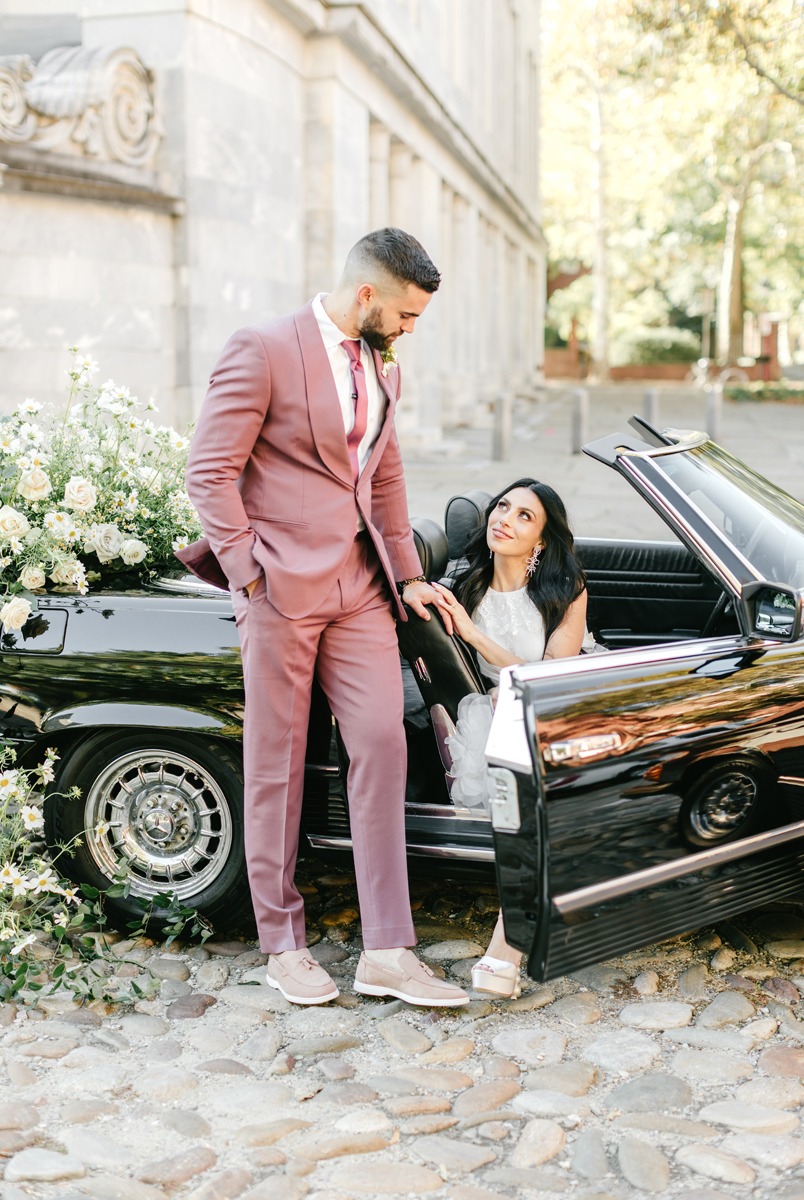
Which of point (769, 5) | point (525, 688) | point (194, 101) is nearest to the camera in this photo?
point (525, 688)

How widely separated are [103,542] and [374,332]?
3.69 feet

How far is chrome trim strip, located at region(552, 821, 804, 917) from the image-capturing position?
2.95 m

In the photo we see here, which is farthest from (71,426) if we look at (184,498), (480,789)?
(480,789)

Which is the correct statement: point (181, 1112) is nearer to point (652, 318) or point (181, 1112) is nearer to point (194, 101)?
point (194, 101)

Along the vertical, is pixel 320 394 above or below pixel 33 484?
above

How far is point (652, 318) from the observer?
60219 millimetres

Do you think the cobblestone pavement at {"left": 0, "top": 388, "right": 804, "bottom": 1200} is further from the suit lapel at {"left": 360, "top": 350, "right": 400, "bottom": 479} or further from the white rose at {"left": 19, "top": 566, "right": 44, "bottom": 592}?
the suit lapel at {"left": 360, "top": 350, "right": 400, "bottom": 479}

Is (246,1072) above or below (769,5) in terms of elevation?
below

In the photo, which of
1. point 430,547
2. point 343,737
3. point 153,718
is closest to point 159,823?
point 153,718

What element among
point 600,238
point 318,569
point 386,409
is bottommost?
point 318,569

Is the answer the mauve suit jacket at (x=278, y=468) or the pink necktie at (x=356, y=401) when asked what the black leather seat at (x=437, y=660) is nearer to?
the mauve suit jacket at (x=278, y=468)

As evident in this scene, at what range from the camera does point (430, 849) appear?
3.66m

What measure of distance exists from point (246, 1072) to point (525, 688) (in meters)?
1.19

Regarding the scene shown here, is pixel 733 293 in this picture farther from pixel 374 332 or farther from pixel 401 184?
pixel 374 332
